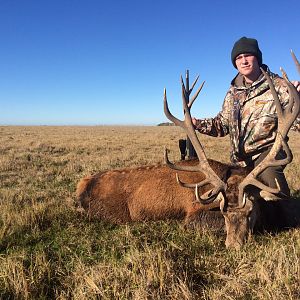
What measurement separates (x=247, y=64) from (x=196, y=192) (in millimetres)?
1966

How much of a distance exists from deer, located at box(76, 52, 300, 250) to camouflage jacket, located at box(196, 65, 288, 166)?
0.43m

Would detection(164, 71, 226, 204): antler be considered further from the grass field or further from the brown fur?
the grass field

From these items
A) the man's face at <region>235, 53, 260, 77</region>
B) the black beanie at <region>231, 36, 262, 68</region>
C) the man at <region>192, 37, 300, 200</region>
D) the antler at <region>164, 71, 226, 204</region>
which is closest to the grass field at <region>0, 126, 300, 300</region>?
the antler at <region>164, 71, 226, 204</region>

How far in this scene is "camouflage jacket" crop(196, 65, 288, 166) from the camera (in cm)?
500

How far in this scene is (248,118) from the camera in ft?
17.1

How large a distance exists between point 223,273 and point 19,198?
14.4 ft

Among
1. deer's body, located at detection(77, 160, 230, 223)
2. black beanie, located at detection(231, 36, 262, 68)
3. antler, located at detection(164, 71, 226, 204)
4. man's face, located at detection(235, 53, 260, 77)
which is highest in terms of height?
black beanie, located at detection(231, 36, 262, 68)

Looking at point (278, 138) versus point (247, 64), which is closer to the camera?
point (278, 138)

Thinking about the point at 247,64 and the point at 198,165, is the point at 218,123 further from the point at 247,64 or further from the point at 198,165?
the point at 198,165

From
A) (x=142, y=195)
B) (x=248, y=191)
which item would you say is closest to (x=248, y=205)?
(x=248, y=191)

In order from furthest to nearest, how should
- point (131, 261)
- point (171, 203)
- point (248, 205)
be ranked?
point (171, 203)
point (248, 205)
point (131, 261)

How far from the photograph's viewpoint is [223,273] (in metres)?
3.30

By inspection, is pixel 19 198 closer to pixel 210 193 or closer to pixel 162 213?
pixel 162 213

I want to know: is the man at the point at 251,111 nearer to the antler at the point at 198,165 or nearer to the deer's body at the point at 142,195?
the deer's body at the point at 142,195
